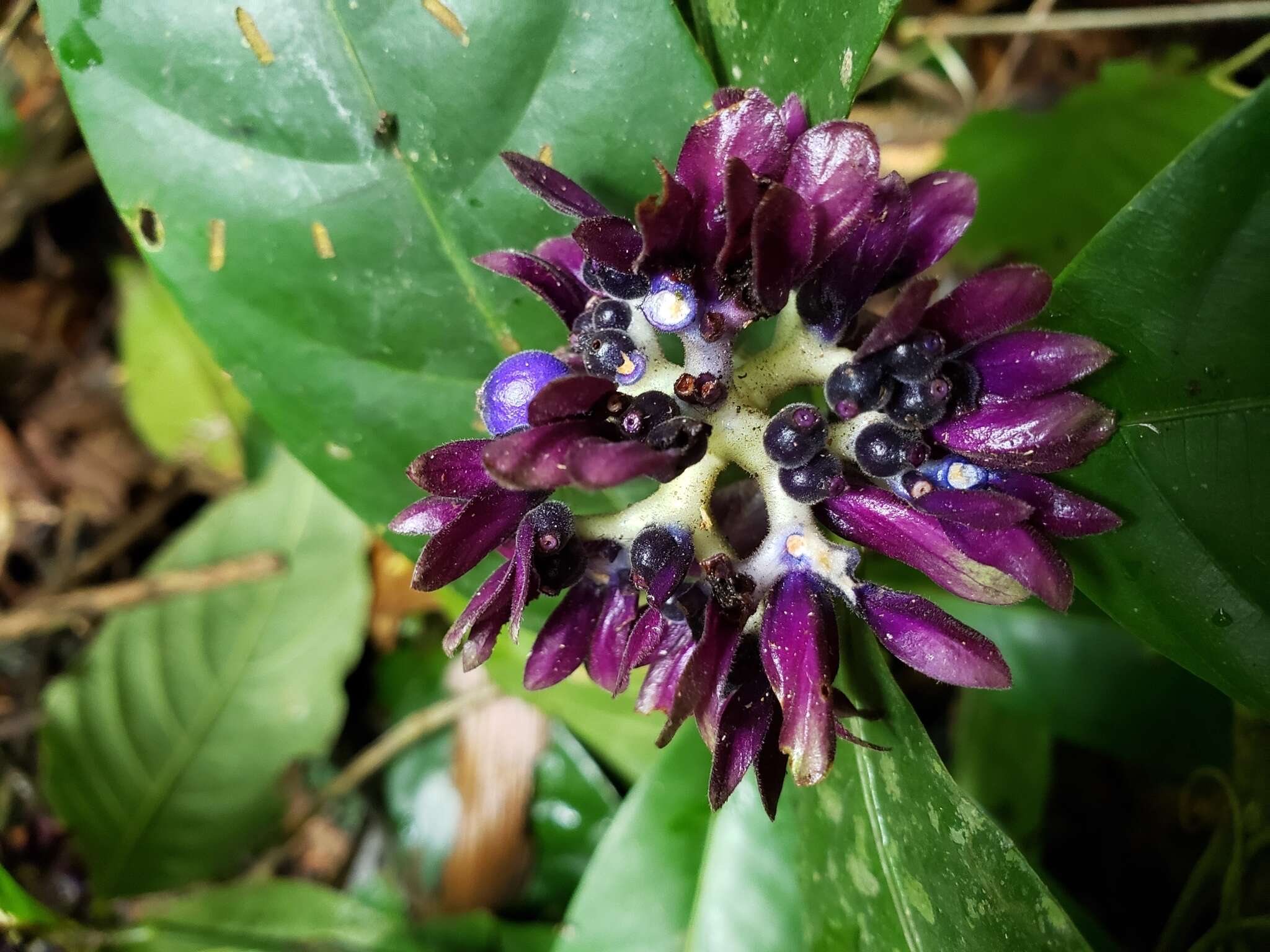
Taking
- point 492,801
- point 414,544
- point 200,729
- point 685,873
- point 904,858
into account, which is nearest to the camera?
point 904,858

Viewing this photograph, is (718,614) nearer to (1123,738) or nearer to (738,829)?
(738,829)

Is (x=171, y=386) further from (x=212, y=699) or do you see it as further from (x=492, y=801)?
(x=492, y=801)

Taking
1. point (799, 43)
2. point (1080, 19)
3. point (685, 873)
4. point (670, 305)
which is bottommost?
point (685, 873)

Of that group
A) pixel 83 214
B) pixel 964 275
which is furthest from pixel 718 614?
pixel 83 214

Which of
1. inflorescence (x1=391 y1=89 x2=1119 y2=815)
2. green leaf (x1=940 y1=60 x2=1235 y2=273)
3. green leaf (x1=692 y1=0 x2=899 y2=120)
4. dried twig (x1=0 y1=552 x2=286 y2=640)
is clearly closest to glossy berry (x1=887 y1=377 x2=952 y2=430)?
inflorescence (x1=391 y1=89 x2=1119 y2=815)

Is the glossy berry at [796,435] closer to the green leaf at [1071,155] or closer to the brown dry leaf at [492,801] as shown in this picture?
the green leaf at [1071,155]

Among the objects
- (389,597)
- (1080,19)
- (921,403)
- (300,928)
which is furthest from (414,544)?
(1080,19)
